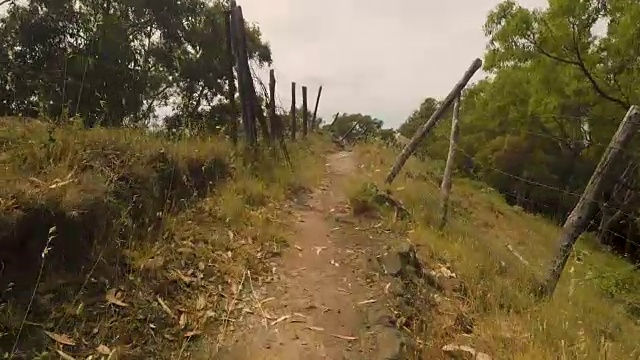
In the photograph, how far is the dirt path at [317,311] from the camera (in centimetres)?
322

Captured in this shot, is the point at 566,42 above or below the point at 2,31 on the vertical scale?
above

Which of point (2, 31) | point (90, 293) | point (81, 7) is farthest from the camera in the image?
point (81, 7)

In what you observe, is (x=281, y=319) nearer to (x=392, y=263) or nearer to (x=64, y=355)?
(x=392, y=263)

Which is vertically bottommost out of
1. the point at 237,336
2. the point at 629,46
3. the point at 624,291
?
the point at 624,291

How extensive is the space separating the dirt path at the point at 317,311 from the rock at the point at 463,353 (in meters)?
0.35

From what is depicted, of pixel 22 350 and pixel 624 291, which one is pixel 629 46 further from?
pixel 22 350

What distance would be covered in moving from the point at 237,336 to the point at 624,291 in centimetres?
627

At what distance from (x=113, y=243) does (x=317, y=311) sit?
1635 mm

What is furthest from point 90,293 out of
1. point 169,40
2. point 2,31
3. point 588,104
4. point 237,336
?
point 588,104

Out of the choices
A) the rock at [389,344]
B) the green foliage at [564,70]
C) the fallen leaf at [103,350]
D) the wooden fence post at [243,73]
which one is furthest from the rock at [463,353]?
the green foliage at [564,70]

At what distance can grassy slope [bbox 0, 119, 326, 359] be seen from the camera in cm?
284

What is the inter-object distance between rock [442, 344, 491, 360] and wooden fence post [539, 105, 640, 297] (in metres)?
1.34

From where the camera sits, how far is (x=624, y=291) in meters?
6.95

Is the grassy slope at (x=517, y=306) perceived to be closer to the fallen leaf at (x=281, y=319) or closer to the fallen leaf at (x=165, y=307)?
the fallen leaf at (x=281, y=319)
